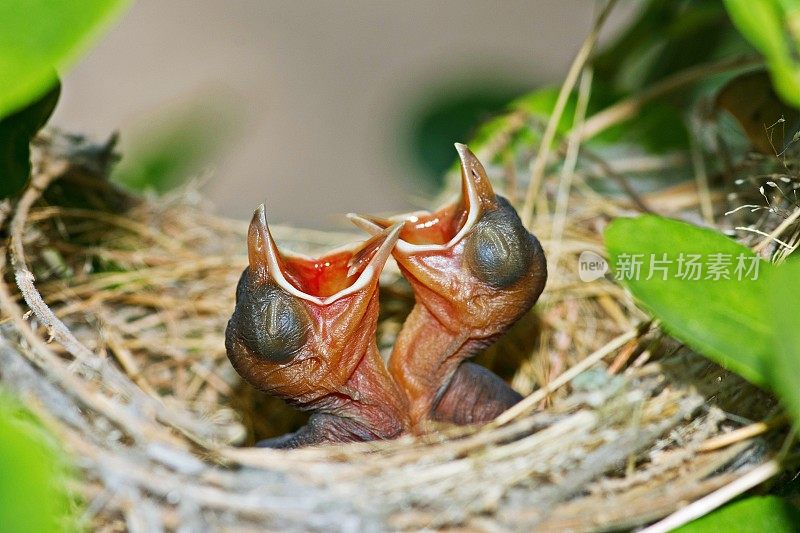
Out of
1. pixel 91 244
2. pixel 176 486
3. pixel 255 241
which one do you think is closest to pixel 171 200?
pixel 91 244

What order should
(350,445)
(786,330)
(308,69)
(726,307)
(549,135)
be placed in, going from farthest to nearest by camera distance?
(308,69) → (549,135) → (350,445) → (726,307) → (786,330)

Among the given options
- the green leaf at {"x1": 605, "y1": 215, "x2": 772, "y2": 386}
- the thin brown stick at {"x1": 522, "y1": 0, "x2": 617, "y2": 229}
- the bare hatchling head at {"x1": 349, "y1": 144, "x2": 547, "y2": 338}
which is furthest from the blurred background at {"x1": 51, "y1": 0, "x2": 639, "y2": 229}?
the green leaf at {"x1": 605, "y1": 215, "x2": 772, "y2": 386}

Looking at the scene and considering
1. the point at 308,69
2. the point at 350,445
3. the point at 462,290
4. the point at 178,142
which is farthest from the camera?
the point at 308,69

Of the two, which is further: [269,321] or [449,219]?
[449,219]

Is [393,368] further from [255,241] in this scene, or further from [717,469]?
[717,469]

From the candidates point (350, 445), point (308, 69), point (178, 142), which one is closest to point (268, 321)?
point (350, 445)

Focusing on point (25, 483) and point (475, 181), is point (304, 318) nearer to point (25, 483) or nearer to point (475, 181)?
point (475, 181)

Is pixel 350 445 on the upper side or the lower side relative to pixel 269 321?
lower

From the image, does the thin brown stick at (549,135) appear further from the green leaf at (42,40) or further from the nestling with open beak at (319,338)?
the green leaf at (42,40)
